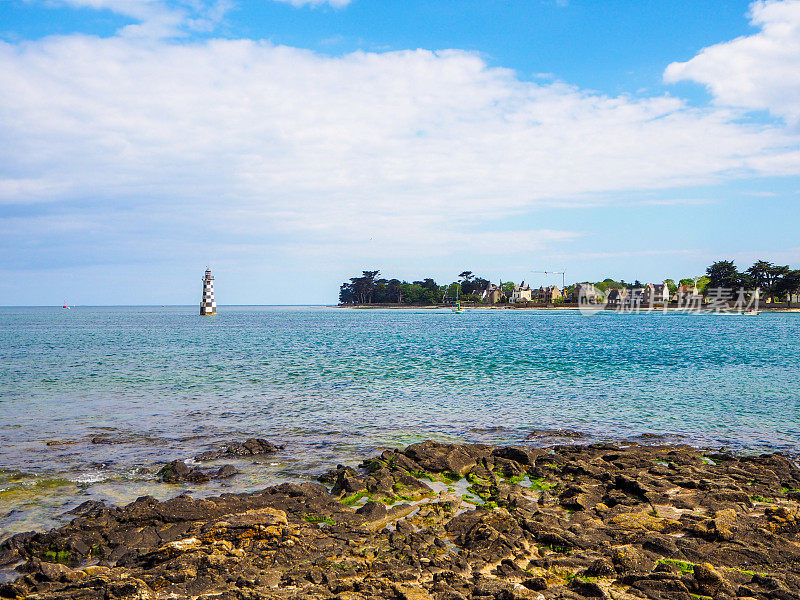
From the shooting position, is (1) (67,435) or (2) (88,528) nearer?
(2) (88,528)

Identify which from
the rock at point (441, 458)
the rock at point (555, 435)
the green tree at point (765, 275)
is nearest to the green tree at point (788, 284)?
the green tree at point (765, 275)

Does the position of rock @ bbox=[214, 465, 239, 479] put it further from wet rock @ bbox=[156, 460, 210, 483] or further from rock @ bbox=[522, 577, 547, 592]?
rock @ bbox=[522, 577, 547, 592]

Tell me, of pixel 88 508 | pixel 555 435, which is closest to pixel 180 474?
pixel 88 508

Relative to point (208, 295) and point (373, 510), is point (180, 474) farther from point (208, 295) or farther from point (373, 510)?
point (208, 295)

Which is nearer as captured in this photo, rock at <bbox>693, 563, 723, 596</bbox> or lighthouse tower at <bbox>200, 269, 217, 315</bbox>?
rock at <bbox>693, 563, 723, 596</bbox>

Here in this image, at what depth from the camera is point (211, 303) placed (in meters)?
169

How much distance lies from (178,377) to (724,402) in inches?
1147

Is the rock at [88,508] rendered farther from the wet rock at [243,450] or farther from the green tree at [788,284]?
the green tree at [788,284]

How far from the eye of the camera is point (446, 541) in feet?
31.9

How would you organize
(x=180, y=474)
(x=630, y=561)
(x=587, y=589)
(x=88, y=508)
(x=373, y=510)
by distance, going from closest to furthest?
(x=587, y=589) → (x=630, y=561) → (x=373, y=510) → (x=88, y=508) → (x=180, y=474)

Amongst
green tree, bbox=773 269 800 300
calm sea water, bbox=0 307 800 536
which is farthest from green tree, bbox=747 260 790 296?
calm sea water, bbox=0 307 800 536

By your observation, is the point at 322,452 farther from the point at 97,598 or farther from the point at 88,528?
the point at 97,598

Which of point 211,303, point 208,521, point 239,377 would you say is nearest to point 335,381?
point 239,377

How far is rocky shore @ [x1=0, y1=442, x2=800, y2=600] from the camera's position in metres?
7.78
